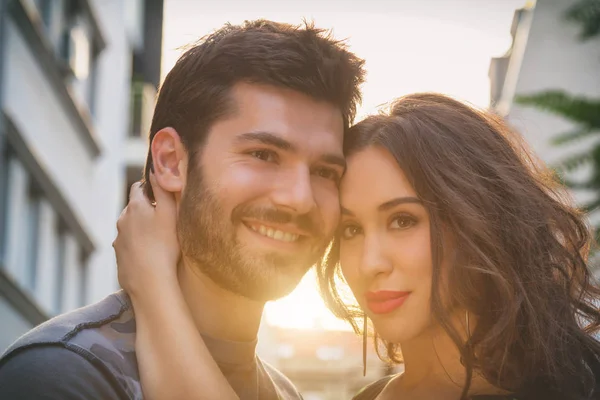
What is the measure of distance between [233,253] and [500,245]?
3.60 ft

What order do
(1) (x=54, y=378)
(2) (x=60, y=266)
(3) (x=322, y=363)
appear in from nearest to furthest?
1. (1) (x=54, y=378)
2. (2) (x=60, y=266)
3. (3) (x=322, y=363)

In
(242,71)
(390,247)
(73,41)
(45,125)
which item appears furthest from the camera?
(73,41)

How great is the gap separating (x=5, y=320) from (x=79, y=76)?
4.24 metres

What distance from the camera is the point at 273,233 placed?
10.7 ft

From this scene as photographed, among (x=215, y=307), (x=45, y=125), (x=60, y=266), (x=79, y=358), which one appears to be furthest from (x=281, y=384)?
(x=60, y=266)

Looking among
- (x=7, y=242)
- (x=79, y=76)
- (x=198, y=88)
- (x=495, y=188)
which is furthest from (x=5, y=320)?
(x=495, y=188)

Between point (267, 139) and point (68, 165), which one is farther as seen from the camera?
point (68, 165)

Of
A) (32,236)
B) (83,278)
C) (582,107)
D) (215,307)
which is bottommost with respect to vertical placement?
(83,278)

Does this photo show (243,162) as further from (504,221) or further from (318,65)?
(504,221)

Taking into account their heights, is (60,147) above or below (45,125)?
below

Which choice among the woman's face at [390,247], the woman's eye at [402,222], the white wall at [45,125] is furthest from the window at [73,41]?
the woman's eye at [402,222]

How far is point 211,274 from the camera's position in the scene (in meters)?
Answer: 3.27

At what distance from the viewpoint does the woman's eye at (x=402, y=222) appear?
3270 millimetres

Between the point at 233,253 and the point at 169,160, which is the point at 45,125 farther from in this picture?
the point at 233,253
